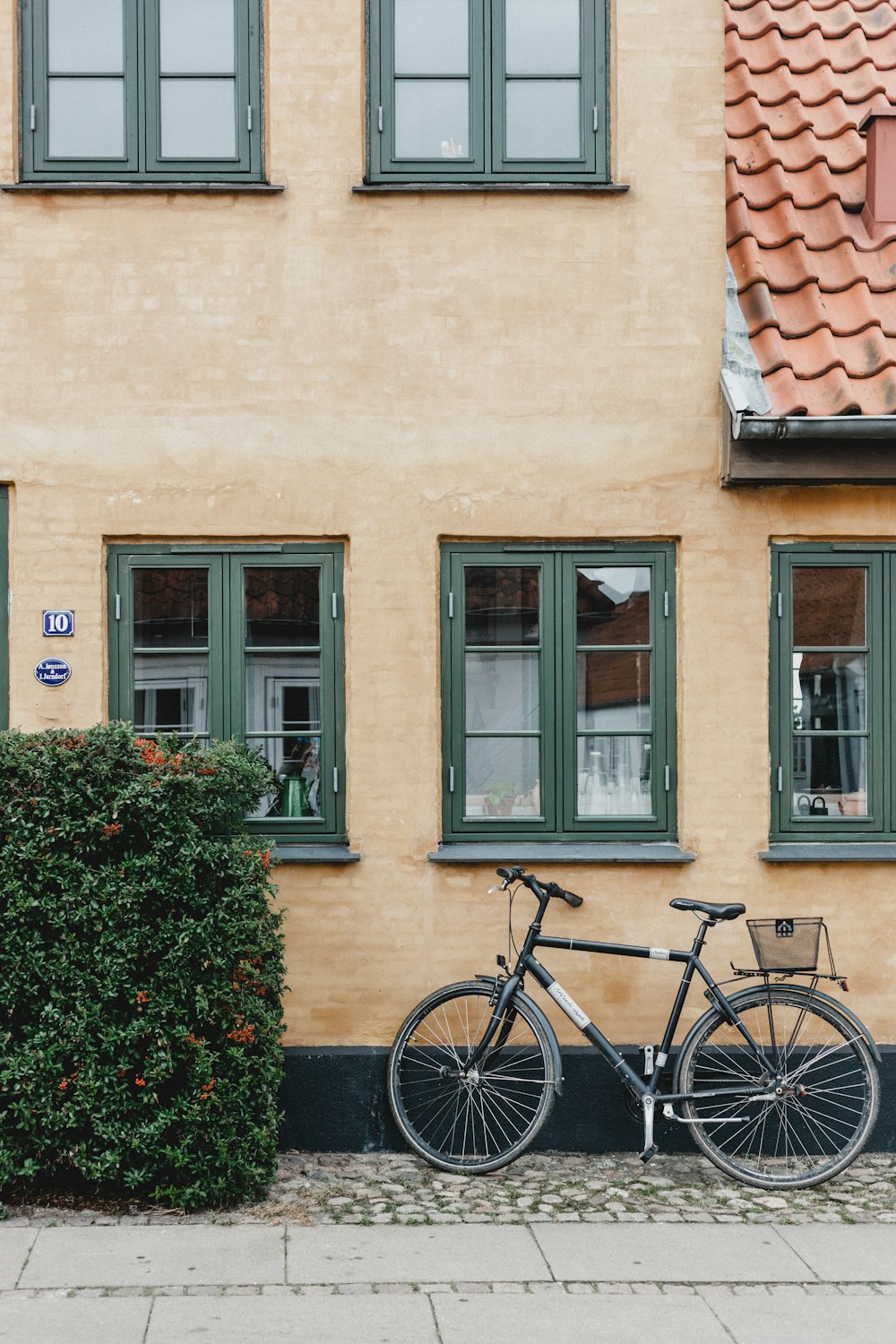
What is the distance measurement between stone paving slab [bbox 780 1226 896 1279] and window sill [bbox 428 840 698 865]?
1752mm

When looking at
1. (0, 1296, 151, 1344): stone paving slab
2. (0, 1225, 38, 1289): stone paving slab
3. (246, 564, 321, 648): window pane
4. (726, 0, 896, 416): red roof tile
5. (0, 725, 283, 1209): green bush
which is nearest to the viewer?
(0, 1296, 151, 1344): stone paving slab

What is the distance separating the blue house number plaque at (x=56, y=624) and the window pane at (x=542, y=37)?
3.49 m

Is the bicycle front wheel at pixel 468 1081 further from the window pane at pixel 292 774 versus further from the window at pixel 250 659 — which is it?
the window pane at pixel 292 774

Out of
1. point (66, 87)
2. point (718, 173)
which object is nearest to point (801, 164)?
point (718, 173)

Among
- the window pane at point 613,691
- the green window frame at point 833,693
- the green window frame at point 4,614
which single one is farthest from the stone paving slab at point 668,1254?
the green window frame at point 4,614

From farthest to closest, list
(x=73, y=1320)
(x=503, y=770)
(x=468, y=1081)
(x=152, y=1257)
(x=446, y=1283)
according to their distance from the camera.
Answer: (x=503, y=770)
(x=468, y=1081)
(x=152, y=1257)
(x=446, y=1283)
(x=73, y=1320)

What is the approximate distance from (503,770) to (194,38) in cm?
393

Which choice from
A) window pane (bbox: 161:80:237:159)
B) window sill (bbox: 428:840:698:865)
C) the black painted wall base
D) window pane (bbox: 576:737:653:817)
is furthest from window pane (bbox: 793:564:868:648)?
window pane (bbox: 161:80:237:159)

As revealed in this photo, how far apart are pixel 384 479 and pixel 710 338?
175cm

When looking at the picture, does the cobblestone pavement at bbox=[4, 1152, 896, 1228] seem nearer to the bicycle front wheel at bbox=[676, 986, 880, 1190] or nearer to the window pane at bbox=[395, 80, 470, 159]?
the bicycle front wheel at bbox=[676, 986, 880, 1190]

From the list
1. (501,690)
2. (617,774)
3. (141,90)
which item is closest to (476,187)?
(141,90)

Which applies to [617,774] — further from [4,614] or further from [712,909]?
[4,614]

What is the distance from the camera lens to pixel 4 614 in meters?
6.46

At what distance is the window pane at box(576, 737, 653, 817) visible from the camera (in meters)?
6.60
